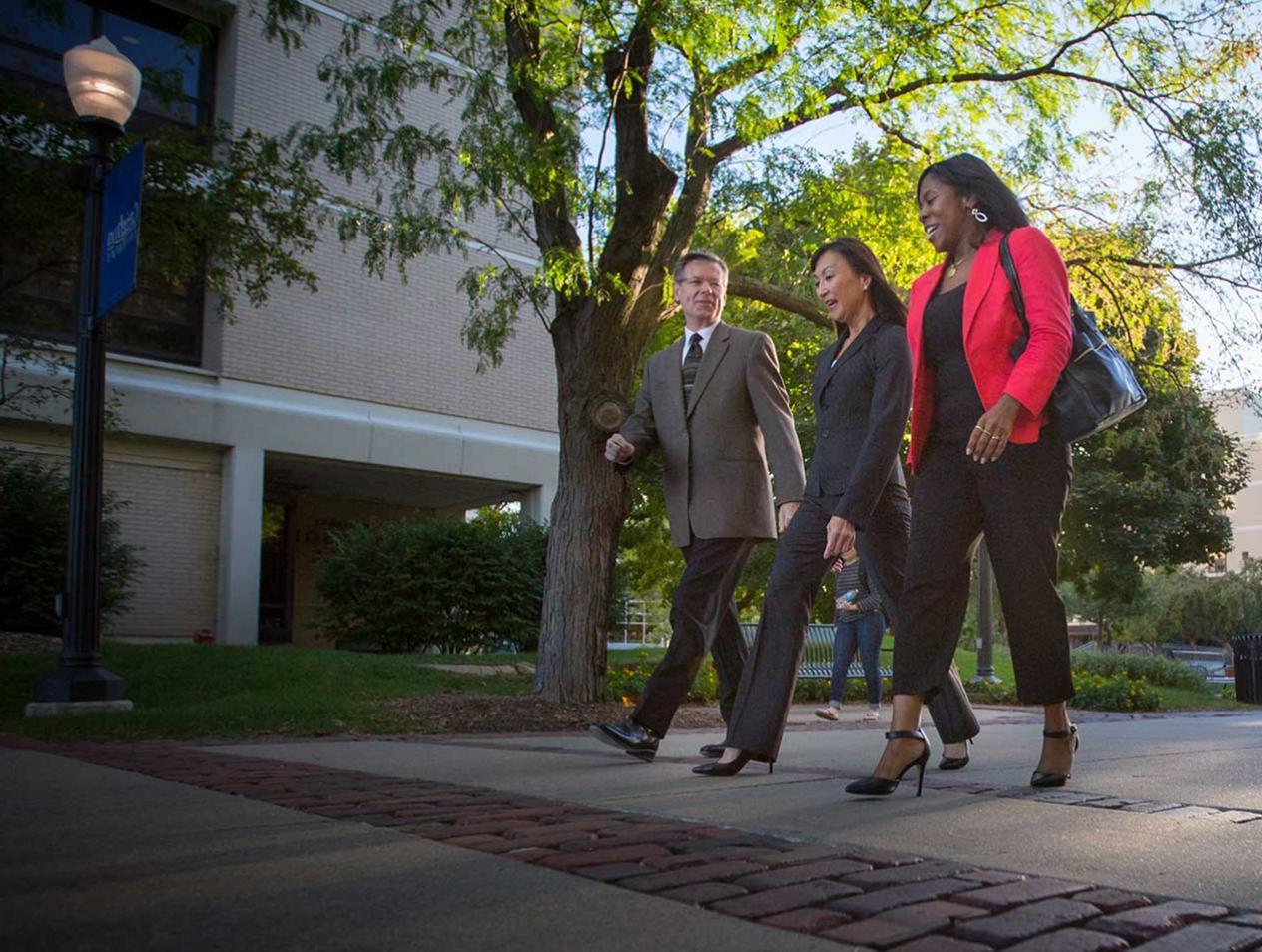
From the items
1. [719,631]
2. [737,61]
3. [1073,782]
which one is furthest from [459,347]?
[1073,782]

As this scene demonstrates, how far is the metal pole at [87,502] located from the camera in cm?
800

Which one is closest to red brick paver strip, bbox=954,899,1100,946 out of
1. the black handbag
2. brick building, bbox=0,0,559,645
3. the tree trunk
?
the black handbag

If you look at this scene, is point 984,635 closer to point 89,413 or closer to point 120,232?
point 89,413

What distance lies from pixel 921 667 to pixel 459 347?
1819 centimetres

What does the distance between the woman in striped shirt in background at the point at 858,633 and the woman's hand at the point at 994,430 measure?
6.44 metres

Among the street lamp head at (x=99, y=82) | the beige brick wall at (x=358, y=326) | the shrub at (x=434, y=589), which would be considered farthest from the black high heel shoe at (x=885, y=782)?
the beige brick wall at (x=358, y=326)

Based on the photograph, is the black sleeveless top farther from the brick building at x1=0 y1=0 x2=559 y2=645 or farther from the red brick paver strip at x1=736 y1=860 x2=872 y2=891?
the brick building at x1=0 y1=0 x2=559 y2=645

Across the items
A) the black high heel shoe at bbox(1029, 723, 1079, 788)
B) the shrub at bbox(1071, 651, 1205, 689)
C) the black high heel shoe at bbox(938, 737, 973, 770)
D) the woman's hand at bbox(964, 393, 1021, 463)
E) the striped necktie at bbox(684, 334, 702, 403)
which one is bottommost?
the shrub at bbox(1071, 651, 1205, 689)

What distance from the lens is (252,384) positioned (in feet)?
63.1

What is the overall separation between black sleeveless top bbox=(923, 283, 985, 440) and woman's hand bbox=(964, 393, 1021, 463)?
248mm

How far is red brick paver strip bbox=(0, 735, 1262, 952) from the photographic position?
7.09 ft

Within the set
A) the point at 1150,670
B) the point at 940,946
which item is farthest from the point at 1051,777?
the point at 1150,670

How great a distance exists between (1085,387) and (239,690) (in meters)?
7.60

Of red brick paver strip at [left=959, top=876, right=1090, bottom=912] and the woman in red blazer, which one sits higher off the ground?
the woman in red blazer
